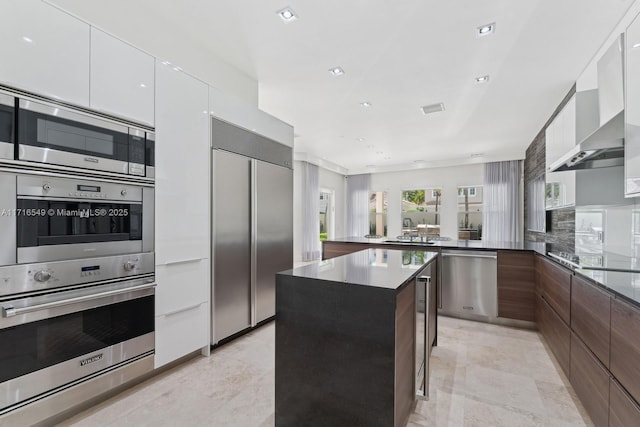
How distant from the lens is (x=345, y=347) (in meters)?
1.37

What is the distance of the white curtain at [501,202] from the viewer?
7312 mm

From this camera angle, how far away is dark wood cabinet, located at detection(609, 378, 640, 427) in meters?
1.21

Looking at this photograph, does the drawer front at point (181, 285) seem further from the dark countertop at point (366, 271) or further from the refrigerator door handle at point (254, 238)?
the dark countertop at point (366, 271)

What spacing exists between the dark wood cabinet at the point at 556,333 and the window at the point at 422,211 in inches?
232

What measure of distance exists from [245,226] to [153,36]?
1.75 m

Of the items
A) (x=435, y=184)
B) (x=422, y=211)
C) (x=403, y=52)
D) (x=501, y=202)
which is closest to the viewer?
(x=403, y=52)

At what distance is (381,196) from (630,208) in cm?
711

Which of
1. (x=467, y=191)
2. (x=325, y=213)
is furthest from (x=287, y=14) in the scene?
(x=467, y=191)

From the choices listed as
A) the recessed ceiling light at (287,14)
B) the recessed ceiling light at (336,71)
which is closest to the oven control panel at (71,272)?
the recessed ceiling light at (287,14)

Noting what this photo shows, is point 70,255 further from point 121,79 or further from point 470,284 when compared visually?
point 470,284

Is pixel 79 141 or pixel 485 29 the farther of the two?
pixel 485 29

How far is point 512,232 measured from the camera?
7.36 metres

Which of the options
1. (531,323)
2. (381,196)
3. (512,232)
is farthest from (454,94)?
(381,196)

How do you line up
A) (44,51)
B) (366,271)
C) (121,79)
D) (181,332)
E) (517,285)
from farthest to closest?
(517,285), (181,332), (121,79), (366,271), (44,51)
